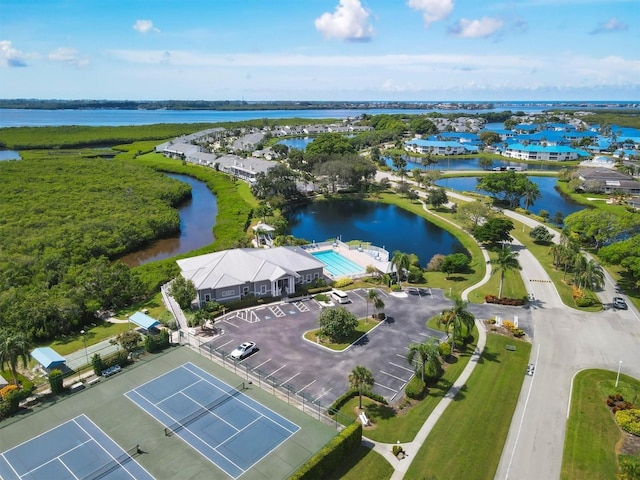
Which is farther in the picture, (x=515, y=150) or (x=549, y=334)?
(x=515, y=150)

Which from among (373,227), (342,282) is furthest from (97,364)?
(373,227)

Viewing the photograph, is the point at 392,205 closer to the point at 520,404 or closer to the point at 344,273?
the point at 344,273

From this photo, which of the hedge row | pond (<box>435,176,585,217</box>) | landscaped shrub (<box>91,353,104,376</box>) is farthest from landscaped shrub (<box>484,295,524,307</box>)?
pond (<box>435,176,585,217</box>)

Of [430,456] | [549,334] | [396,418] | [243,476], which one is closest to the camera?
[243,476]

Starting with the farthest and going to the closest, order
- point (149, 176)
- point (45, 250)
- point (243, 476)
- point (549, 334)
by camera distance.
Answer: point (149, 176) < point (45, 250) < point (549, 334) < point (243, 476)

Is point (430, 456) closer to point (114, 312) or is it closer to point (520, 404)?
point (520, 404)

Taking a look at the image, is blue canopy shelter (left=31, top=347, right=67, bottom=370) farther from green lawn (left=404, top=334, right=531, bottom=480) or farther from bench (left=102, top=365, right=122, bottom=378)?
green lawn (left=404, top=334, right=531, bottom=480)

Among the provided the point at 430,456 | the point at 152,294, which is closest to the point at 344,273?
the point at 152,294
